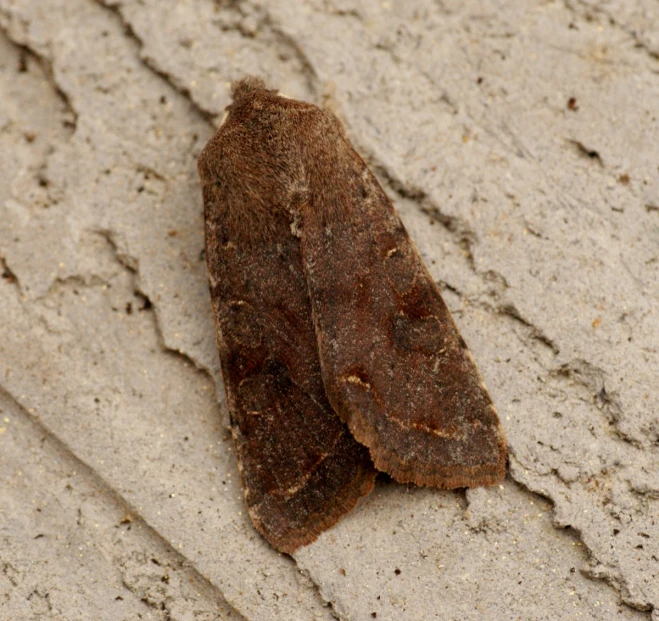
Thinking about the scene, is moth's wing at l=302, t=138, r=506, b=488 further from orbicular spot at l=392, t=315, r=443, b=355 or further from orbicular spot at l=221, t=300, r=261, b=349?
orbicular spot at l=221, t=300, r=261, b=349

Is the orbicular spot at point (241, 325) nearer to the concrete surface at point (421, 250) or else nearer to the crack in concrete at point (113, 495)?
the concrete surface at point (421, 250)

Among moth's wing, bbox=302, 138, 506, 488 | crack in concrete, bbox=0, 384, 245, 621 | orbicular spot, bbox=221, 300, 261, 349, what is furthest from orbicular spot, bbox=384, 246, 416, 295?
crack in concrete, bbox=0, 384, 245, 621

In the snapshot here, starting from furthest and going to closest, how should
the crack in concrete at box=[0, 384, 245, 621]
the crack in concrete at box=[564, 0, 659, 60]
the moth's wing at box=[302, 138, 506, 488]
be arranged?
the crack in concrete at box=[564, 0, 659, 60], the crack in concrete at box=[0, 384, 245, 621], the moth's wing at box=[302, 138, 506, 488]

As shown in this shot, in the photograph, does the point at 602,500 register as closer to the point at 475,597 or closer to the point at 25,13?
the point at 475,597

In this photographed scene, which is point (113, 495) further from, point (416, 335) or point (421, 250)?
point (421, 250)

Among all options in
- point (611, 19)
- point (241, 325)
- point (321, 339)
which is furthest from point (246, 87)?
point (611, 19)

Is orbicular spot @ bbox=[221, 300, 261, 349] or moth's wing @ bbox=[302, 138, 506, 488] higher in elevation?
moth's wing @ bbox=[302, 138, 506, 488]
